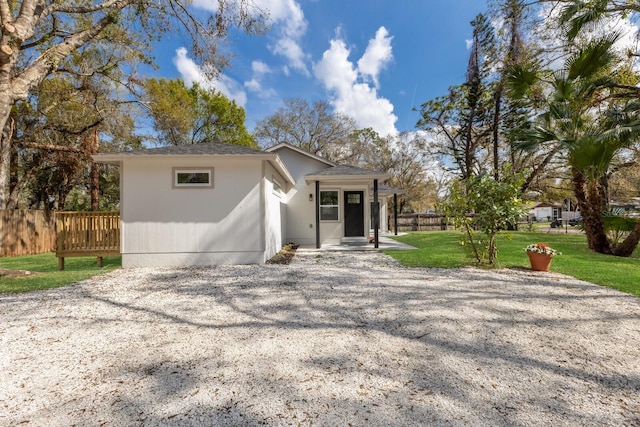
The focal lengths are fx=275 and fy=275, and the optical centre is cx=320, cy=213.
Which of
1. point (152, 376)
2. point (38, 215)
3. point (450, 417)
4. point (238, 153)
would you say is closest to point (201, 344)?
point (152, 376)

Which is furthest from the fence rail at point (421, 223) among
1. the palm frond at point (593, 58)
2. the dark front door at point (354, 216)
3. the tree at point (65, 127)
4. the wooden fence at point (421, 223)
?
the tree at point (65, 127)

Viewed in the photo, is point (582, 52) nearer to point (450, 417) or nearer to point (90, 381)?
point (450, 417)

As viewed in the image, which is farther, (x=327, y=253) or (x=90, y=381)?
(x=327, y=253)

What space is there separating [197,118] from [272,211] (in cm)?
1673

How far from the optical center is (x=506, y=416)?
1.75m

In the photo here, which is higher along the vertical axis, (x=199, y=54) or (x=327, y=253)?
(x=199, y=54)

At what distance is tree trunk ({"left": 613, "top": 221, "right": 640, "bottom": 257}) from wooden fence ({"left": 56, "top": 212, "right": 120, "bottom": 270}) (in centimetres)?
1407

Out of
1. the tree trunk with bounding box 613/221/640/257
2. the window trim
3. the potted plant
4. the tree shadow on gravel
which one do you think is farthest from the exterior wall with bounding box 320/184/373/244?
the tree trunk with bounding box 613/221/640/257

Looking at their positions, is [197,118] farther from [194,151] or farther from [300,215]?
[194,151]

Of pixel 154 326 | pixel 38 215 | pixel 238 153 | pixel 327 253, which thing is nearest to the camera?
pixel 154 326

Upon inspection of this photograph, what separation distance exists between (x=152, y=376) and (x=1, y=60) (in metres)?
7.74

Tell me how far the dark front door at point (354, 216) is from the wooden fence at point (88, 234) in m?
7.59

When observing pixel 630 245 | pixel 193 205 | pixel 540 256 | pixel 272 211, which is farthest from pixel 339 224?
pixel 630 245

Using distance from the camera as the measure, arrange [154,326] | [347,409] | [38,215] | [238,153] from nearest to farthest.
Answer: [347,409], [154,326], [238,153], [38,215]
